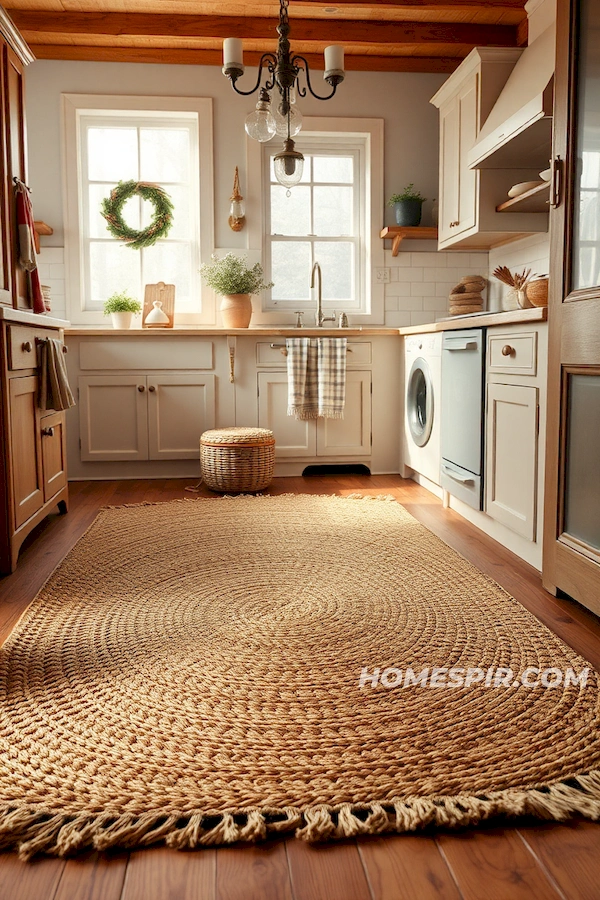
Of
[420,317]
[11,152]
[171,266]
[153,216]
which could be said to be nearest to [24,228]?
[11,152]

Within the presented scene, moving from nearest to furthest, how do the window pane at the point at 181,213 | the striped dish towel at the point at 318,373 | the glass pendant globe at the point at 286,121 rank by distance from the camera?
the glass pendant globe at the point at 286,121 → the striped dish towel at the point at 318,373 → the window pane at the point at 181,213

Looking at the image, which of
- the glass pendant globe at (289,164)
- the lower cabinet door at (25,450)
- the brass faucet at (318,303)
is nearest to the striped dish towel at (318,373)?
the brass faucet at (318,303)

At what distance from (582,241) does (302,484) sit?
8.30ft

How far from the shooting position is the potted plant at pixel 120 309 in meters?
4.61

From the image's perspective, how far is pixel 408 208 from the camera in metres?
4.86

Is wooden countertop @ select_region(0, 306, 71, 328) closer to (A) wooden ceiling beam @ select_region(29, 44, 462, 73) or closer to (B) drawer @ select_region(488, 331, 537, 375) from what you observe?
(B) drawer @ select_region(488, 331, 537, 375)

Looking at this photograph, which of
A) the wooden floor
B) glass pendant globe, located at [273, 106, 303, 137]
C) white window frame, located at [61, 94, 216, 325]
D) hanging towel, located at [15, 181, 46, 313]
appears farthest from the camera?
white window frame, located at [61, 94, 216, 325]

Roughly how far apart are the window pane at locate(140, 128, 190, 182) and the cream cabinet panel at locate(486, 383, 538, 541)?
293cm

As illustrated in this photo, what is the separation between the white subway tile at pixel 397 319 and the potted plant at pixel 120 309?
1.64 m

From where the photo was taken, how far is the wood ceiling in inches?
169

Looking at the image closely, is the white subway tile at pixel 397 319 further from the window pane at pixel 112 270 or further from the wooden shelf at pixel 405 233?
the window pane at pixel 112 270

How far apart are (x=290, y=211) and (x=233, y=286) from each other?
2.64 ft

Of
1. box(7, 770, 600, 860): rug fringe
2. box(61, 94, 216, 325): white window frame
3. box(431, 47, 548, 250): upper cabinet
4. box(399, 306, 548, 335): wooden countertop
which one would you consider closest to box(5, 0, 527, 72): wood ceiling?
box(61, 94, 216, 325): white window frame

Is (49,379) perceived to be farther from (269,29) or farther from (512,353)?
(269,29)
